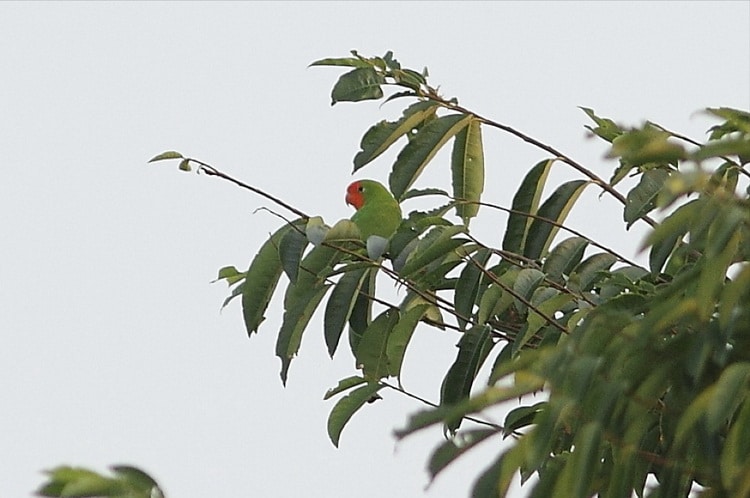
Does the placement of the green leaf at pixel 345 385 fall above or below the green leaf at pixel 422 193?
below

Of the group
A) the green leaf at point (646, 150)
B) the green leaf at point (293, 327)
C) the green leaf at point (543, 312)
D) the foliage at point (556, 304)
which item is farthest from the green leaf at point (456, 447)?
the green leaf at point (293, 327)

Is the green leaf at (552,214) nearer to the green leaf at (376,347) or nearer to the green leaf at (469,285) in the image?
the green leaf at (469,285)

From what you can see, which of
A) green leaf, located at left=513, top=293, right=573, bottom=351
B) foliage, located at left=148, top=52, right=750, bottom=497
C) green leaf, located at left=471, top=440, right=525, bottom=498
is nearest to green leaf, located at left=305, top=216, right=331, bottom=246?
foliage, located at left=148, top=52, right=750, bottom=497

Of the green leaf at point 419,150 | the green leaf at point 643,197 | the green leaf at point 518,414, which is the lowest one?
the green leaf at point 518,414

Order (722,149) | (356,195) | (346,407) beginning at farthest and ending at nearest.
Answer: (356,195) → (346,407) → (722,149)

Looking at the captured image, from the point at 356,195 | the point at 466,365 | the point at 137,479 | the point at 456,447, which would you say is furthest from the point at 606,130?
the point at 356,195

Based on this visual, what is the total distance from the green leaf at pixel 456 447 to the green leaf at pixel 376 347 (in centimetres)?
80

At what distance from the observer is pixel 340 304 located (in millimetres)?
2080

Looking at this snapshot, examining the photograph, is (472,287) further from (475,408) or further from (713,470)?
(475,408)

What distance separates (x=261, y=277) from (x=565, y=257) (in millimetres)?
508

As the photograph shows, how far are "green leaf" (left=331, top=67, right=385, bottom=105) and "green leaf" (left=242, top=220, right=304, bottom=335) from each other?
0.35 meters

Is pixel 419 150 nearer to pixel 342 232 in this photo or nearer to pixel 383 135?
pixel 383 135

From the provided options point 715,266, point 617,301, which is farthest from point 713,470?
point 617,301

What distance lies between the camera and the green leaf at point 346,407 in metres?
2.12
